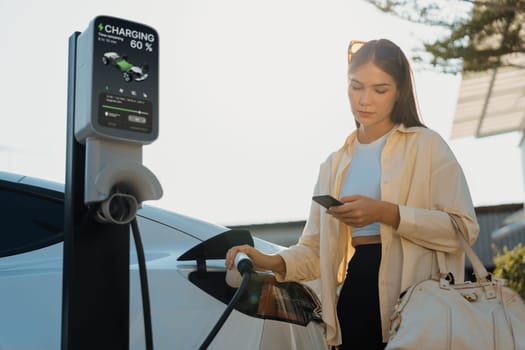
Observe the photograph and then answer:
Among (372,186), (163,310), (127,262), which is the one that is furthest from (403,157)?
(127,262)

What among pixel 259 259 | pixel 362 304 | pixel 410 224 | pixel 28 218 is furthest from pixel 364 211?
pixel 28 218

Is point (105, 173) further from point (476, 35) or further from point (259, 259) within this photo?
point (476, 35)

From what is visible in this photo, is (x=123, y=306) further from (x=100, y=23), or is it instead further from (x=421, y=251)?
(x=421, y=251)

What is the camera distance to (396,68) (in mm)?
2227

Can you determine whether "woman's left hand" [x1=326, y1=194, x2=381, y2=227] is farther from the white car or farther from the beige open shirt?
the white car

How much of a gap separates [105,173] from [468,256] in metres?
1.02

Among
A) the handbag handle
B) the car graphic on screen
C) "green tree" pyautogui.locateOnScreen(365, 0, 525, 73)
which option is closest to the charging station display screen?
the car graphic on screen

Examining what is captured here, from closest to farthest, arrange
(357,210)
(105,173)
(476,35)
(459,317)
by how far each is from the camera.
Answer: (105,173) < (459,317) < (357,210) < (476,35)

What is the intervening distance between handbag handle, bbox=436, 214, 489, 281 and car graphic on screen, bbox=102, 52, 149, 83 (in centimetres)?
98

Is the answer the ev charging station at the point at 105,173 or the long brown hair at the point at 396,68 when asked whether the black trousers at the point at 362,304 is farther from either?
the ev charging station at the point at 105,173

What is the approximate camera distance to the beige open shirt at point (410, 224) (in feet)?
6.86

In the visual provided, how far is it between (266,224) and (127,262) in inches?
883

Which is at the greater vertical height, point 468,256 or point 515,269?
point 468,256

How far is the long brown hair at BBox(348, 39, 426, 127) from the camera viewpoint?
2.21 meters
